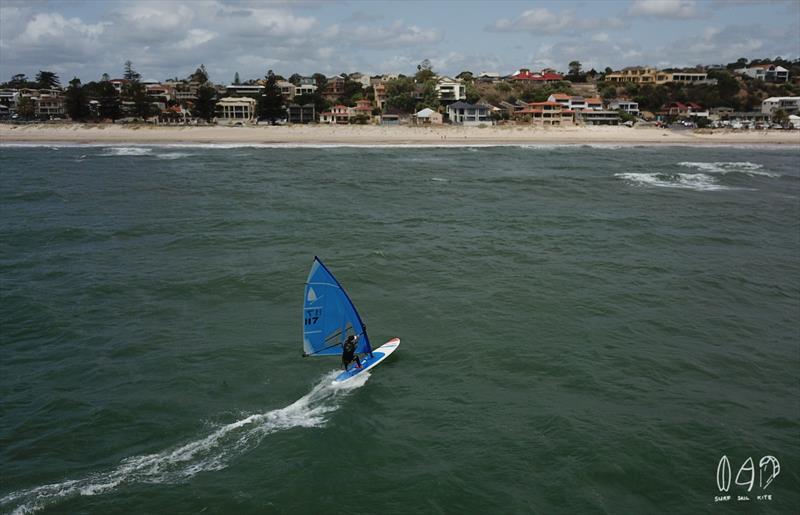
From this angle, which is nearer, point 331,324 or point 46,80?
point 331,324

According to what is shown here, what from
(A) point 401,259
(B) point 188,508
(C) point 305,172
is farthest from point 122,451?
(C) point 305,172

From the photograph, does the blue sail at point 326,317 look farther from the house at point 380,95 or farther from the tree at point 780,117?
the tree at point 780,117

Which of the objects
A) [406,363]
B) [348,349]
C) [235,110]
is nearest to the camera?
[348,349]

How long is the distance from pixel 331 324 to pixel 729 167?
5923cm

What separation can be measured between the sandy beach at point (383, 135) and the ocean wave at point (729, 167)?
2309cm

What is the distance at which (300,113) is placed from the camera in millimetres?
117375

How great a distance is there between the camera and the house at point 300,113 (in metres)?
117

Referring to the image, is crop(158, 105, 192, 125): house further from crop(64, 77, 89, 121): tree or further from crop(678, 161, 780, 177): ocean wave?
crop(678, 161, 780, 177): ocean wave

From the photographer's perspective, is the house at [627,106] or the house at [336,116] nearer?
the house at [336,116]

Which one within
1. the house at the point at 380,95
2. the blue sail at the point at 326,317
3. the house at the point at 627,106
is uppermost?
the house at the point at 380,95

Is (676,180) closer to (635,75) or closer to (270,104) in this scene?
(270,104)

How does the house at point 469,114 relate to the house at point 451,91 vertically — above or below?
below

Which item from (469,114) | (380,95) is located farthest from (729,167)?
(380,95)

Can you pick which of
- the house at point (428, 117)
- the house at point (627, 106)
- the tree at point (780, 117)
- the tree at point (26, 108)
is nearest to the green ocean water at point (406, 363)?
the house at point (428, 117)
